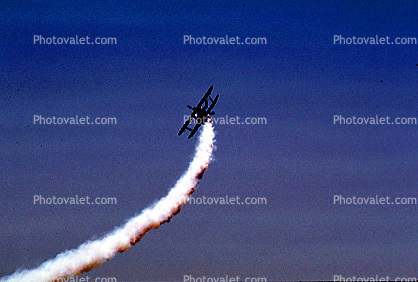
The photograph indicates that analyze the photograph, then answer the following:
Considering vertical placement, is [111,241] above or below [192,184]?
below

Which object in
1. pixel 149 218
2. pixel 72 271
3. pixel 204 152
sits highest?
pixel 204 152

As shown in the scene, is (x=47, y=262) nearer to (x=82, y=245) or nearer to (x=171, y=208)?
(x=82, y=245)

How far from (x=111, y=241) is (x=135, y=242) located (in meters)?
4.33

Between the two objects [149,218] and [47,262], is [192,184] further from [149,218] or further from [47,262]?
[47,262]

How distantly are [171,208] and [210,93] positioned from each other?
22.9m

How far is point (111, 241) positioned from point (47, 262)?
39.2 ft

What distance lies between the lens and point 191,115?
483 feet

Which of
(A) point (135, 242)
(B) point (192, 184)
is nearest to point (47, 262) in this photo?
(A) point (135, 242)

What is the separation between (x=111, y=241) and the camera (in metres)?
152

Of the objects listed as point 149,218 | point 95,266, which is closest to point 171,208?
point 149,218

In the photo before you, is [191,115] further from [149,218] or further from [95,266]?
[95,266]

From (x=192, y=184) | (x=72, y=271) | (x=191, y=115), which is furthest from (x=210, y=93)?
(x=72, y=271)

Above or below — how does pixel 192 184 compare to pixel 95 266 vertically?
above

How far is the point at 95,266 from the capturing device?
15138cm
